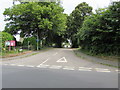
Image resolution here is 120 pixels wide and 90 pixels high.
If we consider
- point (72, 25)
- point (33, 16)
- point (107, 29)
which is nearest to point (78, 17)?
point (72, 25)

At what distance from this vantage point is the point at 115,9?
9172 mm

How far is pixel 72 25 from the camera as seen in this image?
108 ft

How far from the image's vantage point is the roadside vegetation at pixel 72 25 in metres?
9.87

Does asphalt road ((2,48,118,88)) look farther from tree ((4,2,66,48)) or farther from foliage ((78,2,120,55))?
tree ((4,2,66,48))

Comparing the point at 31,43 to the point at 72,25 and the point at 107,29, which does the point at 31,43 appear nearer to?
the point at 107,29

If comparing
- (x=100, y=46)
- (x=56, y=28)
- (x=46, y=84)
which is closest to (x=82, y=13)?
(x=56, y=28)

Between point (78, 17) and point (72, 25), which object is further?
point (72, 25)

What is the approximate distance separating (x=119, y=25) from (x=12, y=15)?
20870 mm

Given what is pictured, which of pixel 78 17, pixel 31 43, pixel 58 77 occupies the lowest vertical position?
pixel 58 77

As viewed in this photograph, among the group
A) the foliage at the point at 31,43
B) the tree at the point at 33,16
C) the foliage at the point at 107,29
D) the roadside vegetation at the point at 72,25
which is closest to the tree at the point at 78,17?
the roadside vegetation at the point at 72,25

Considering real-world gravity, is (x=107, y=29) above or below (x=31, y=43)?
above

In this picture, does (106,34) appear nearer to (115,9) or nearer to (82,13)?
(115,9)

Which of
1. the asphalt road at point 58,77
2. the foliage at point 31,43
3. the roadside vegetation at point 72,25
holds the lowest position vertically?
the asphalt road at point 58,77

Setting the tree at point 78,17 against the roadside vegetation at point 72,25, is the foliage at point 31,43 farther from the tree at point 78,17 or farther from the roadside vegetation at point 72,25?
the tree at point 78,17
